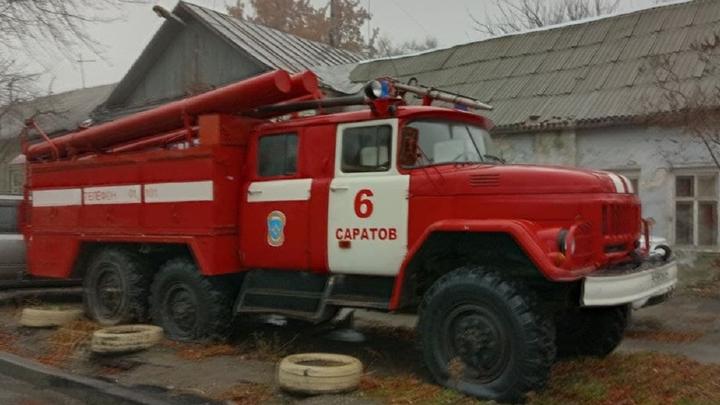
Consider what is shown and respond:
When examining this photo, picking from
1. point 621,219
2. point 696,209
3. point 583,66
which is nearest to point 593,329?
point 621,219

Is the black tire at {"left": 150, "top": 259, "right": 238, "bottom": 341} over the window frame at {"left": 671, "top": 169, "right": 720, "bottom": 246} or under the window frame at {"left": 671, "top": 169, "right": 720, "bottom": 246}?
under

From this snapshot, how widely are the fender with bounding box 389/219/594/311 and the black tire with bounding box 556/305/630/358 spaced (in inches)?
53.5

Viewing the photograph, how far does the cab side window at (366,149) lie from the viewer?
6.65 m

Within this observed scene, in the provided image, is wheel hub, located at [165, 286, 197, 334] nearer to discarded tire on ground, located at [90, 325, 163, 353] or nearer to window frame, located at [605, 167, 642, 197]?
discarded tire on ground, located at [90, 325, 163, 353]

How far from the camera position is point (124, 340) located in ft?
23.8

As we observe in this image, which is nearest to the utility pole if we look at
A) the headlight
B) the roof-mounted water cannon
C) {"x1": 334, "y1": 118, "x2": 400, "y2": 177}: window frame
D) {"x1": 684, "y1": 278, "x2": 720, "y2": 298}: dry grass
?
{"x1": 684, "y1": 278, "x2": 720, "y2": 298}: dry grass

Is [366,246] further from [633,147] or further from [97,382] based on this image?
[633,147]

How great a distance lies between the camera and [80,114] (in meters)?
25.5

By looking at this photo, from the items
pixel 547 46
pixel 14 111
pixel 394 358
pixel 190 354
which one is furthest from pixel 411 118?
pixel 14 111

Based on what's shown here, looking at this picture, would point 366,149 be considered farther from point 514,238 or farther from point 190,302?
point 190,302

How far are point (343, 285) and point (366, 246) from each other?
1.60 ft

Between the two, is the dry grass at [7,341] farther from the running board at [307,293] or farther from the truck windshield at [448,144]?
the truck windshield at [448,144]

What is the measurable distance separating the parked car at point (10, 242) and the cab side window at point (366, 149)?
619 cm

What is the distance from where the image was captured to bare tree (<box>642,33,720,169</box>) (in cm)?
1077
